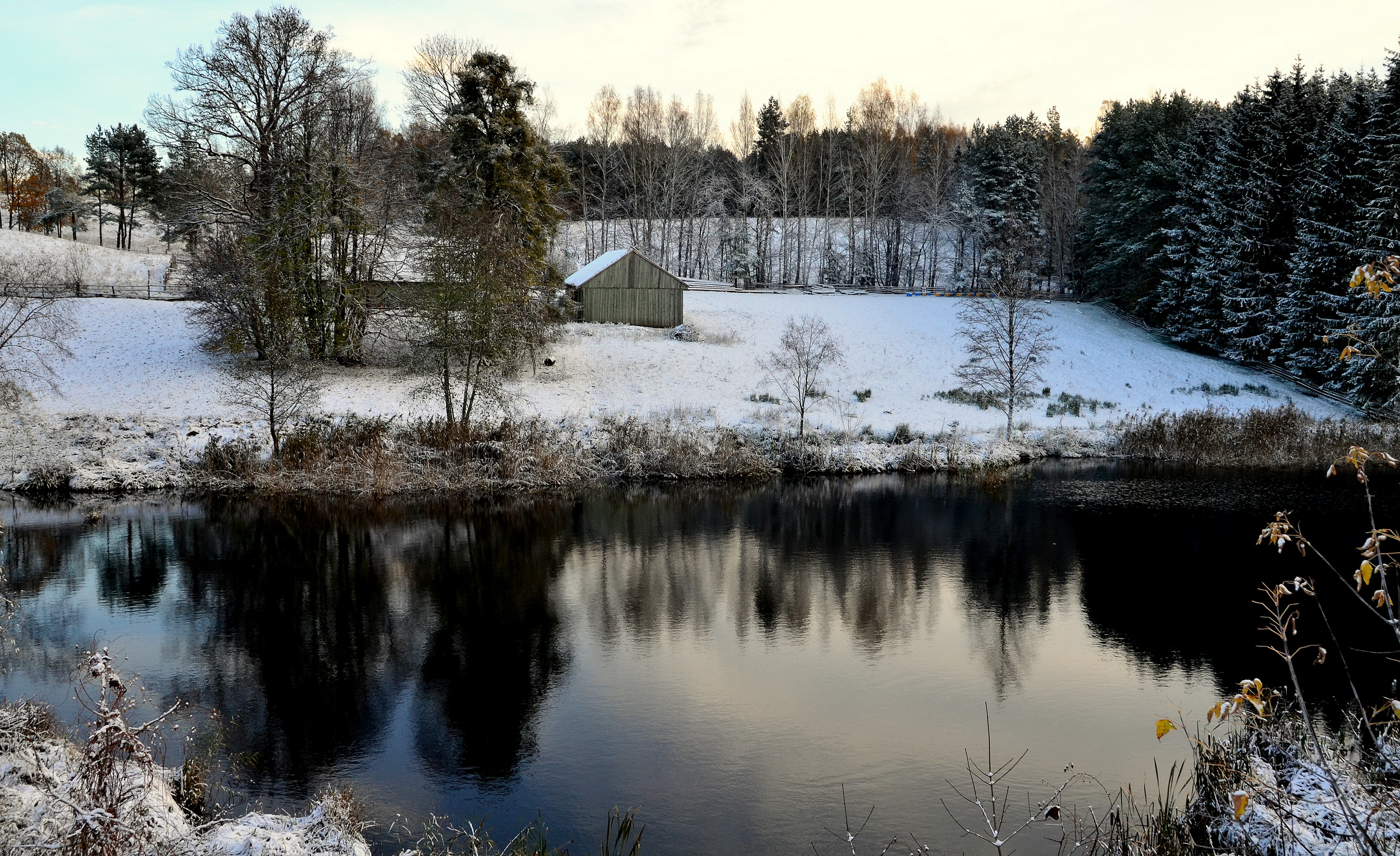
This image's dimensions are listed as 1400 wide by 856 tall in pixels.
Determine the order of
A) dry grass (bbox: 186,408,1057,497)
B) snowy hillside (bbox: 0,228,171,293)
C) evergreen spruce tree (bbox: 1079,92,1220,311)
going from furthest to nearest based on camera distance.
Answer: evergreen spruce tree (bbox: 1079,92,1220,311) → snowy hillside (bbox: 0,228,171,293) → dry grass (bbox: 186,408,1057,497)

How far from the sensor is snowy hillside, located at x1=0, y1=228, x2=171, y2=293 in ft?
142

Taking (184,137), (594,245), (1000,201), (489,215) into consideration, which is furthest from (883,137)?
(184,137)

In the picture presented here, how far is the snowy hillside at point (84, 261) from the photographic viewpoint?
43.2 m

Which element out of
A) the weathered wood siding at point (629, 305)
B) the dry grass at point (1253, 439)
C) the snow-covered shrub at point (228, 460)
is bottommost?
the snow-covered shrub at point (228, 460)

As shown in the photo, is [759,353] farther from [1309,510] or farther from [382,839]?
[382,839]

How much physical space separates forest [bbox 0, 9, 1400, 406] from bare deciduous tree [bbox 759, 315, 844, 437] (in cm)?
798

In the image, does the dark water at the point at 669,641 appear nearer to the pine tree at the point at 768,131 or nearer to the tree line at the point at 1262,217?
the tree line at the point at 1262,217

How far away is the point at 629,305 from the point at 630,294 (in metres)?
0.54

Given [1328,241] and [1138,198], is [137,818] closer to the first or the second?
[1328,241]

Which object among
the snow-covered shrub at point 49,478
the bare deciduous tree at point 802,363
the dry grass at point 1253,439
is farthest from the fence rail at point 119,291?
the dry grass at point 1253,439

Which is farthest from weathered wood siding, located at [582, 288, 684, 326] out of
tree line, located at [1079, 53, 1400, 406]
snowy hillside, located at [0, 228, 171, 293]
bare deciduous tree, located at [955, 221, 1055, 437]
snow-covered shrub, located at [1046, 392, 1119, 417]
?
tree line, located at [1079, 53, 1400, 406]

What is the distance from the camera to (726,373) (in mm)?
36656

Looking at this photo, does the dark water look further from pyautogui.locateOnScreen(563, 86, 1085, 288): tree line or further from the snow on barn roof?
pyautogui.locateOnScreen(563, 86, 1085, 288): tree line

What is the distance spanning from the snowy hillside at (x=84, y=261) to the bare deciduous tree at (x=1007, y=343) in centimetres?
3760
